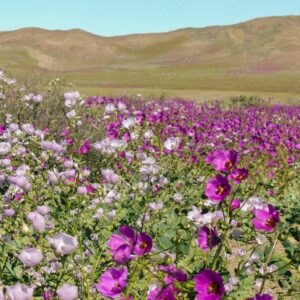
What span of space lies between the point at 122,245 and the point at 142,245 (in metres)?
0.08

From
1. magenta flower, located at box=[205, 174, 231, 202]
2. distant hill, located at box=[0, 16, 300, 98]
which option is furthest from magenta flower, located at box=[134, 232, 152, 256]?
distant hill, located at box=[0, 16, 300, 98]

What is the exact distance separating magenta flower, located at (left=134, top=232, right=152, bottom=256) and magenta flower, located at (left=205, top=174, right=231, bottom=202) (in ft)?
1.14

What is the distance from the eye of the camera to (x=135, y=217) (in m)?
4.38

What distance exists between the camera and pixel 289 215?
573 cm

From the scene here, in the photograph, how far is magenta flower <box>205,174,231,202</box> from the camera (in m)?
1.96

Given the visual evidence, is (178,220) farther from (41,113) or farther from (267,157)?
(267,157)

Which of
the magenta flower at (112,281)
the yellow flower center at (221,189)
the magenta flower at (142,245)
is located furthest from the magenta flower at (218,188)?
the magenta flower at (112,281)

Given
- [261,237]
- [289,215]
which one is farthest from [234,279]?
[289,215]

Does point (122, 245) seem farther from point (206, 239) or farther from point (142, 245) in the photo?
point (206, 239)

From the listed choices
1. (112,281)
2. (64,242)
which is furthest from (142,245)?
(64,242)

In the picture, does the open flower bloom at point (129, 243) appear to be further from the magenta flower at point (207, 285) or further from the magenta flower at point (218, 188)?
the magenta flower at point (218, 188)

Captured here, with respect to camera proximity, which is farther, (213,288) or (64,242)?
(64,242)

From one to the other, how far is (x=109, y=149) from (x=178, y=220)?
91 centimetres

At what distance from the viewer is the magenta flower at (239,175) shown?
2133 millimetres
